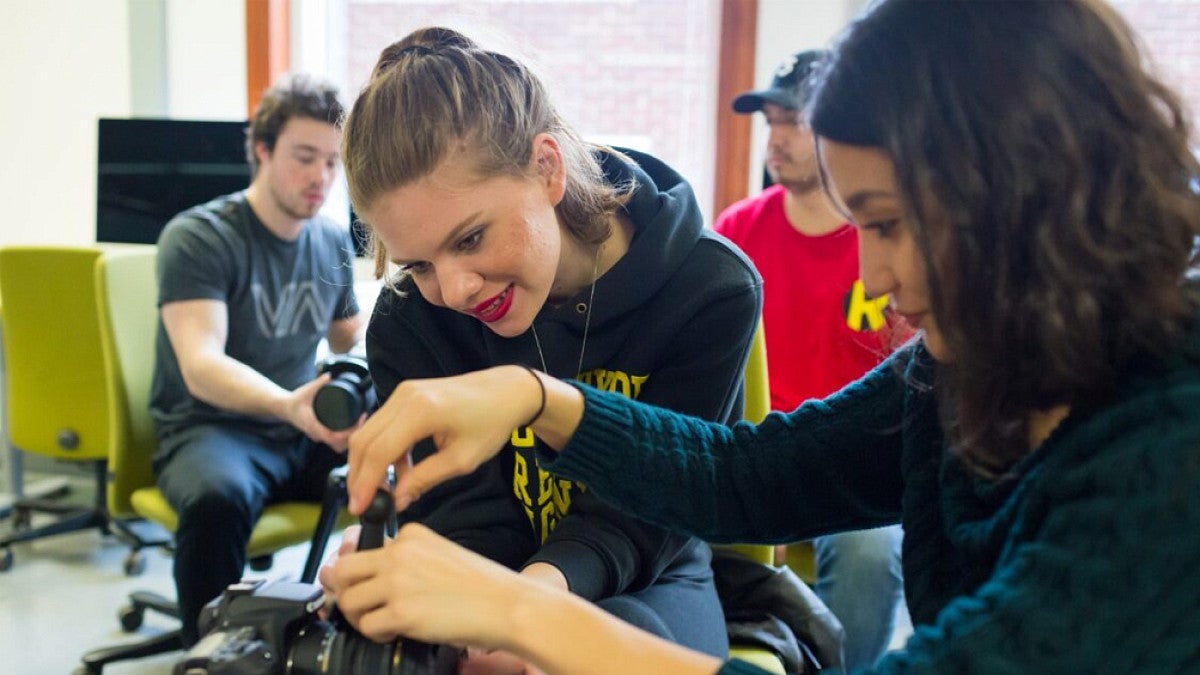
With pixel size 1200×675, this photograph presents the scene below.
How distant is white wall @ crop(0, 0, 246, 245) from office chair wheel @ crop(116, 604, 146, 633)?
59.5 inches

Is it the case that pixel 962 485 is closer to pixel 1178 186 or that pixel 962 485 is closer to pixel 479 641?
pixel 1178 186

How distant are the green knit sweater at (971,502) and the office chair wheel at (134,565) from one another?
236 cm

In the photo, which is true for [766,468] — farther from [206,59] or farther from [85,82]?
[85,82]

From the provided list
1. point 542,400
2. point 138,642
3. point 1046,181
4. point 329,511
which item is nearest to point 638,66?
point 329,511

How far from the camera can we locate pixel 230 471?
6.97 ft

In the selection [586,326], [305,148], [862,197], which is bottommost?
[586,326]

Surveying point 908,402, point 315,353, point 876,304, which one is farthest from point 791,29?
point 908,402

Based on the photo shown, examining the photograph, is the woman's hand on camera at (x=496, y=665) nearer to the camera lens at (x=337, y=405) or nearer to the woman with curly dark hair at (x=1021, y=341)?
the woman with curly dark hair at (x=1021, y=341)

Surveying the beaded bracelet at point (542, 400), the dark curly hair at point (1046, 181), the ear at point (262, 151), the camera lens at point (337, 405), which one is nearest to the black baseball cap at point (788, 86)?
the ear at point (262, 151)

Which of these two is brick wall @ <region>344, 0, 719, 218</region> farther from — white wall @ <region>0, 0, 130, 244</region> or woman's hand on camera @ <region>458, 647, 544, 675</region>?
woman's hand on camera @ <region>458, 647, 544, 675</region>

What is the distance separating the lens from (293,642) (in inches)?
33.2

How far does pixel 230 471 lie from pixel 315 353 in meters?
0.50

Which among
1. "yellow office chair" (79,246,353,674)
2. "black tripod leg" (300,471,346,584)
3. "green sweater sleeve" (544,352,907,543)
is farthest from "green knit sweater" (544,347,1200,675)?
"yellow office chair" (79,246,353,674)

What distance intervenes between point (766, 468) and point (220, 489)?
1.34 meters
